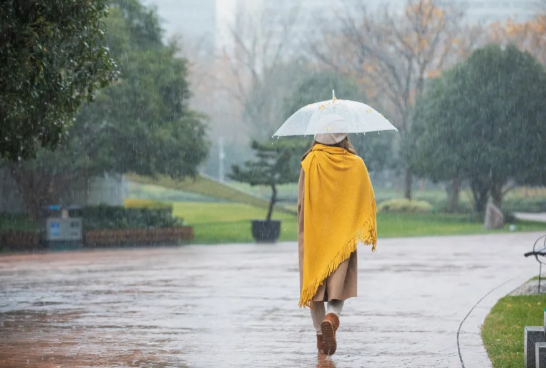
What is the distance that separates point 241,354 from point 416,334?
2.00 metres

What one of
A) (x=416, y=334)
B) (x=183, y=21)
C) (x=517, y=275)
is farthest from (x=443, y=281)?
(x=183, y=21)

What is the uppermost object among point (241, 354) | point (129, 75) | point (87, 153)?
point (129, 75)

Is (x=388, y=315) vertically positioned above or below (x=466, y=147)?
below

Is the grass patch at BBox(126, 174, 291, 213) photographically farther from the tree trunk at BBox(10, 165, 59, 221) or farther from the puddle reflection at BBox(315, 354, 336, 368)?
the puddle reflection at BBox(315, 354, 336, 368)

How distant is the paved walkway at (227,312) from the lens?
8312mm

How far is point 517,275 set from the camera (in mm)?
16688

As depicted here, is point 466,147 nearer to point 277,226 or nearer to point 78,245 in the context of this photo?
point 277,226

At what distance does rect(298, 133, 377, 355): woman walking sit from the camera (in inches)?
333

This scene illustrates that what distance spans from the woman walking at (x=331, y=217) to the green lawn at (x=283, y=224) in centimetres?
2092

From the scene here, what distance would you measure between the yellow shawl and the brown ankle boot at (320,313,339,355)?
1.28 feet

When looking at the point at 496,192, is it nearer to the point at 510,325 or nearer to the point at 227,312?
the point at 227,312

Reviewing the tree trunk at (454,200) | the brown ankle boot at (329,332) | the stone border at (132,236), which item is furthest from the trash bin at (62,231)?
the tree trunk at (454,200)

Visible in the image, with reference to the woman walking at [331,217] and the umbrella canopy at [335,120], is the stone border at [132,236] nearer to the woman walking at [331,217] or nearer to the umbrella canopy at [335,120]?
the umbrella canopy at [335,120]

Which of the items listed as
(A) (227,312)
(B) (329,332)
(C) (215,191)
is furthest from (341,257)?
(C) (215,191)
